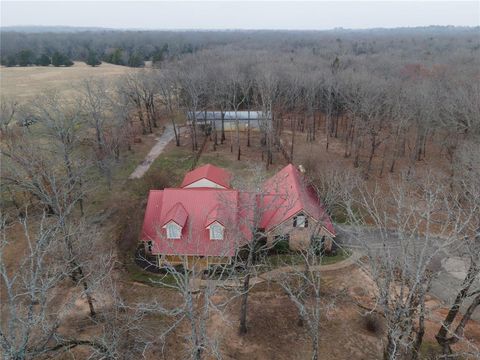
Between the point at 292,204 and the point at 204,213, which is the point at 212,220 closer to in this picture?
the point at 204,213

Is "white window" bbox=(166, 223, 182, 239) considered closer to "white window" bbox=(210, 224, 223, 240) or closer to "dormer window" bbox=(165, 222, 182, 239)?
"dormer window" bbox=(165, 222, 182, 239)

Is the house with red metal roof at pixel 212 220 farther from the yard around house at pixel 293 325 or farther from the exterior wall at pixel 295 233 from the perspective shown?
the yard around house at pixel 293 325

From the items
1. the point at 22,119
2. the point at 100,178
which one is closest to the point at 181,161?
the point at 100,178

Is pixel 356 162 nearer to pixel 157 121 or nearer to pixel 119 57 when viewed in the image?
pixel 157 121

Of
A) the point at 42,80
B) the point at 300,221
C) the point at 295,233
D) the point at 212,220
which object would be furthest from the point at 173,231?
the point at 42,80

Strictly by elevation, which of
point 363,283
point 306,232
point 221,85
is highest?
point 221,85

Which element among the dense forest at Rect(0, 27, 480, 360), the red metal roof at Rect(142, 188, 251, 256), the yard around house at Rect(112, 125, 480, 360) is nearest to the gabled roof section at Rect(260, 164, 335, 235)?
the dense forest at Rect(0, 27, 480, 360)

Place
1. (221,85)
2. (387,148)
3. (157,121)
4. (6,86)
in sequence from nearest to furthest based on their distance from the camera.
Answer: (387,148) < (221,85) < (157,121) < (6,86)
